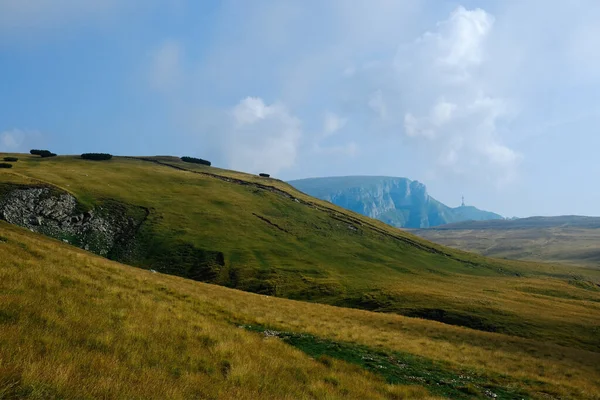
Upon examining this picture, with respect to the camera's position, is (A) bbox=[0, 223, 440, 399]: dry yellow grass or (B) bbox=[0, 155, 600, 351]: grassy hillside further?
(B) bbox=[0, 155, 600, 351]: grassy hillside

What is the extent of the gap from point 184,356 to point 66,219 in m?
78.5

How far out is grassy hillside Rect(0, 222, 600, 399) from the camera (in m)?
9.00

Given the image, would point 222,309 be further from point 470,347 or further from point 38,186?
point 38,186

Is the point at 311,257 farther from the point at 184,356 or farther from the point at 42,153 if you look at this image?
the point at 42,153

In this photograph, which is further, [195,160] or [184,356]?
[195,160]

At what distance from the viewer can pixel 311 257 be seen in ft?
307

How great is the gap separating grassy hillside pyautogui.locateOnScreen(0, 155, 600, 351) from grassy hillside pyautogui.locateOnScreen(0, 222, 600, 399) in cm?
3483

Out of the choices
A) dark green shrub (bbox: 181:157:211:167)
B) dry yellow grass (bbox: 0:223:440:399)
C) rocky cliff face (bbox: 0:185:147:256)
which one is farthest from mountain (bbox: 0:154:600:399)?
dark green shrub (bbox: 181:157:211:167)

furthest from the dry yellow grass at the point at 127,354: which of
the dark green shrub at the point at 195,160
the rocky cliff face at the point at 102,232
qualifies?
the dark green shrub at the point at 195,160

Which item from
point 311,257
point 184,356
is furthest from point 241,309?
point 311,257

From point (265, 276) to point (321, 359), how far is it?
58.6 m

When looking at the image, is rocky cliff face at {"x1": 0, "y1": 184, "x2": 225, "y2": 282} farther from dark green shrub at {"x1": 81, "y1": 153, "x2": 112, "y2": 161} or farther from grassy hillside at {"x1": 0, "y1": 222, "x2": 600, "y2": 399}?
dark green shrub at {"x1": 81, "y1": 153, "x2": 112, "y2": 161}

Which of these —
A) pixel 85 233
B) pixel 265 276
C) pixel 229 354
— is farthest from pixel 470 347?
pixel 85 233

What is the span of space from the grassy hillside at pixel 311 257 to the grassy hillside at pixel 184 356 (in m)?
34.8
